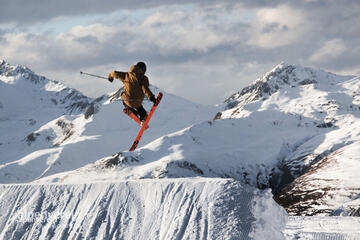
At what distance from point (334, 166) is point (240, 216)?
370ft

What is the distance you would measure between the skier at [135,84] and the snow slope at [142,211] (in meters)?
37.6

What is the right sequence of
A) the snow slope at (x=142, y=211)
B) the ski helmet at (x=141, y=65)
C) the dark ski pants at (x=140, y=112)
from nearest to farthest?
the ski helmet at (x=141, y=65) < the dark ski pants at (x=140, y=112) < the snow slope at (x=142, y=211)

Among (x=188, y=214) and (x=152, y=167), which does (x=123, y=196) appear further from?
(x=152, y=167)

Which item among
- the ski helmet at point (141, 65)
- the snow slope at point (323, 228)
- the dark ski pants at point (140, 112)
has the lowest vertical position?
the snow slope at point (323, 228)

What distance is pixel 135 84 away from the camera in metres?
33.3

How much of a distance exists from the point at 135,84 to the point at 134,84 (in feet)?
0.24

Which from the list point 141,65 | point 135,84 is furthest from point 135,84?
point 141,65

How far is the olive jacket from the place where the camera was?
33156mm

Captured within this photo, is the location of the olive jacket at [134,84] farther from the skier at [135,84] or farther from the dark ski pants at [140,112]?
the dark ski pants at [140,112]

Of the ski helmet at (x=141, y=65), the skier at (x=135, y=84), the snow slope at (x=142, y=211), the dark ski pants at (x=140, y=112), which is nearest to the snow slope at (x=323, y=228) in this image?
the snow slope at (x=142, y=211)

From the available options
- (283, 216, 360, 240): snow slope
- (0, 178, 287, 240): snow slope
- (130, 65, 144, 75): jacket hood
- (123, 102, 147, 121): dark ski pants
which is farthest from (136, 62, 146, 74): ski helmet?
(0, 178, 287, 240): snow slope

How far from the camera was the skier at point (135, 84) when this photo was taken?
33.1 m

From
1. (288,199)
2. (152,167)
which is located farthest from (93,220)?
(152,167)

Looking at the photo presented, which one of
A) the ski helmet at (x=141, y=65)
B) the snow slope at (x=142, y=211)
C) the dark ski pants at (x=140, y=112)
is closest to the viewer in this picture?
the ski helmet at (x=141, y=65)
